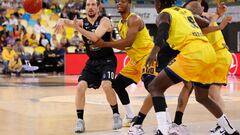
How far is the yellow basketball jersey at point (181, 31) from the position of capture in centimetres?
609

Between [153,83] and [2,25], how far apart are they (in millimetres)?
20021

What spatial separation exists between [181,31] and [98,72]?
1.91 metres

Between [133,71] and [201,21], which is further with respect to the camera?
[133,71]

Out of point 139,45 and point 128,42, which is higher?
point 128,42

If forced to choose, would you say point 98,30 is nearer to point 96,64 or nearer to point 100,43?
point 100,43

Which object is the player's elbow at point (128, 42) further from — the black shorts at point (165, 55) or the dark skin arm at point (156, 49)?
the dark skin arm at point (156, 49)

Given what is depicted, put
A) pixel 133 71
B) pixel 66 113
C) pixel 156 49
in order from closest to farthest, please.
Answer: pixel 156 49
pixel 133 71
pixel 66 113

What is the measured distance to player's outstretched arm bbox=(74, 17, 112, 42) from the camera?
7.08 metres

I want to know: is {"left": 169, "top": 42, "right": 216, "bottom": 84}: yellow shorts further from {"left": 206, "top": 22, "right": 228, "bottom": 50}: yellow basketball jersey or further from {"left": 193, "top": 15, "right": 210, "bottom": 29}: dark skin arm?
{"left": 206, "top": 22, "right": 228, "bottom": 50}: yellow basketball jersey

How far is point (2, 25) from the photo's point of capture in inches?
987

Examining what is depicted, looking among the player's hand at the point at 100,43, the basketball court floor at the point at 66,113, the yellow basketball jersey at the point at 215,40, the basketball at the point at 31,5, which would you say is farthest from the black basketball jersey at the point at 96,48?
the basketball at the point at 31,5

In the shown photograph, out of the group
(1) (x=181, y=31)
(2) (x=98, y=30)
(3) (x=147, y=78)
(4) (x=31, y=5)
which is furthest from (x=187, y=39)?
(4) (x=31, y=5)

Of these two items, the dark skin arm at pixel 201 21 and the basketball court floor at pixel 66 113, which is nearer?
the dark skin arm at pixel 201 21

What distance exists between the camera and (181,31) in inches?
240
